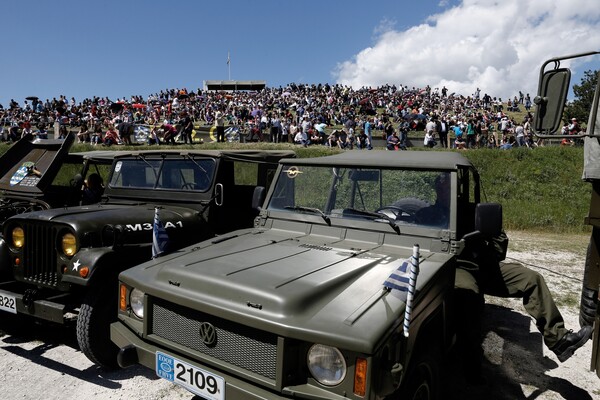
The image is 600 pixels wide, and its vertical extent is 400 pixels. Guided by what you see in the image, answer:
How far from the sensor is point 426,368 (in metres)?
2.85

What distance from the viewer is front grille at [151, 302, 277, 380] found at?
8.02ft

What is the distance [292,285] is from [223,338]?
0.50m

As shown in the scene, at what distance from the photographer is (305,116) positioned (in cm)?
2320

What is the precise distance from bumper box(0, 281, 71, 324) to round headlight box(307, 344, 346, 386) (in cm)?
266

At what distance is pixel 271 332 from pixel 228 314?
29cm

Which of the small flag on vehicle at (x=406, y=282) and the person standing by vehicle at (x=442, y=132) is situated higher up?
the person standing by vehicle at (x=442, y=132)

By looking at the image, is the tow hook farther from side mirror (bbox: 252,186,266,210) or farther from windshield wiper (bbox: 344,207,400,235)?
windshield wiper (bbox: 344,207,400,235)

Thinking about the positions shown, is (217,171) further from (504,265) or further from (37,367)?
(504,265)

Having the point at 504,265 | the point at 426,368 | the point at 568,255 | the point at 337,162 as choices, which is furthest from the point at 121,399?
the point at 568,255

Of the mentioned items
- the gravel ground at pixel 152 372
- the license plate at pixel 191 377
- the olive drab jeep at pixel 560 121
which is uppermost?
the olive drab jeep at pixel 560 121

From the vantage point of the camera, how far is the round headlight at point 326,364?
2299mm

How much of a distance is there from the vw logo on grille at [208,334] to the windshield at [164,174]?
2.80 metres

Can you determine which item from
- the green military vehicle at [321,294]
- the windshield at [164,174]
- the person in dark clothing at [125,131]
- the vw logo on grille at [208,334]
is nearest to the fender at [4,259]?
the windshield at [164,174]

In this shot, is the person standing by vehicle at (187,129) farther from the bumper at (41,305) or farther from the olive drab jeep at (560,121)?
the olive drab jeep at (560,121)
